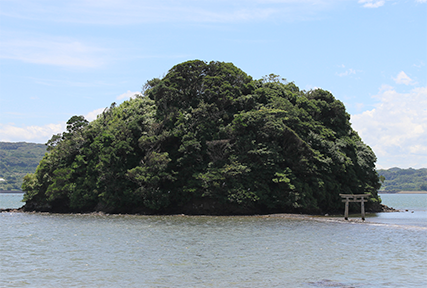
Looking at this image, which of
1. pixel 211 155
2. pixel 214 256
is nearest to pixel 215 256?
pixel 214 256

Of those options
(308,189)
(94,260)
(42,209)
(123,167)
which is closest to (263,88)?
(308,189)

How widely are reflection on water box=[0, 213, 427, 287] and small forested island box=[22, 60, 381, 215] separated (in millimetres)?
13067

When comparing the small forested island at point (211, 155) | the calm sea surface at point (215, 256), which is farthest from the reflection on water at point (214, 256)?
the small forested island at point (211, 155)

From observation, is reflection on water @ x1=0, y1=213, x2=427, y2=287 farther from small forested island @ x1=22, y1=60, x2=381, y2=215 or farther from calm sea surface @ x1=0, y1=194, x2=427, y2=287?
small forested island @ x1=22, y1=60, x2=381, y2=215

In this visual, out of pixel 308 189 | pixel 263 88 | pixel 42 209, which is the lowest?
pixel 42 209

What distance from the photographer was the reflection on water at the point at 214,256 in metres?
19.0

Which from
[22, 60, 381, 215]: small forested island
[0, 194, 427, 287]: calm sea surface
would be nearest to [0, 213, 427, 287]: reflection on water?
[0, 194, 427, 287]: calm sea surface

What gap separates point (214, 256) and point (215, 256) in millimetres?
61

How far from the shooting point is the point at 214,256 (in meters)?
25.0

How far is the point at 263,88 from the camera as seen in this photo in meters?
62.1

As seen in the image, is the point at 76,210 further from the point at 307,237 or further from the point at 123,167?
the point at 307,237

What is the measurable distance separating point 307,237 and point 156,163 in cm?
Result: 2636

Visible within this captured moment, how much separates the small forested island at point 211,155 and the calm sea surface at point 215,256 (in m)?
13.0

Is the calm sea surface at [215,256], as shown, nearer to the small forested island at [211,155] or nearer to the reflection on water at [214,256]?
the reflection on water at [214,256]
